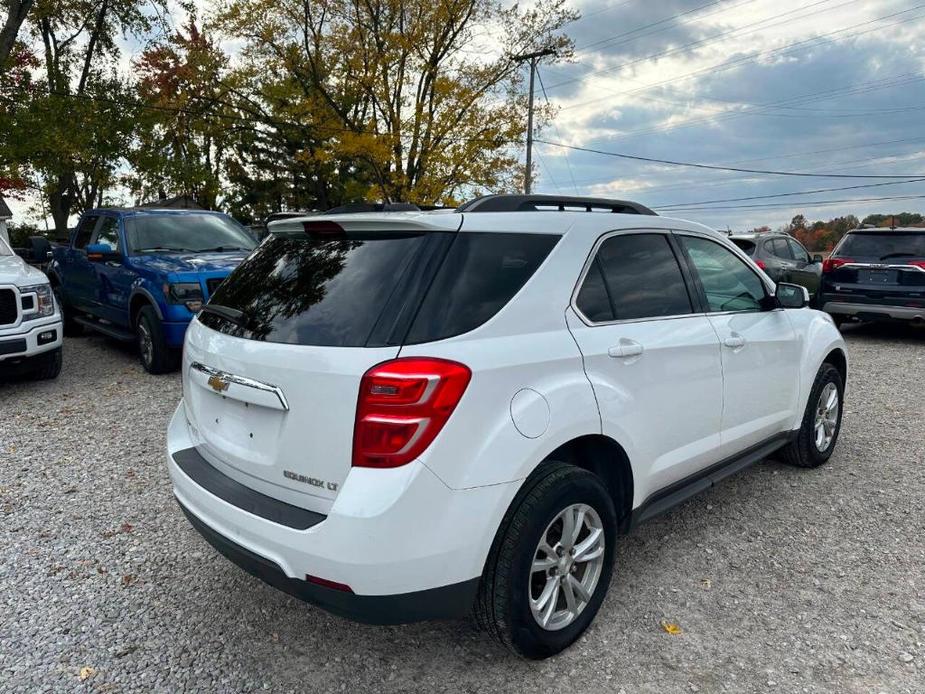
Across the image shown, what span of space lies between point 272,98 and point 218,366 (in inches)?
977

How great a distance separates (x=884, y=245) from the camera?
384 inches

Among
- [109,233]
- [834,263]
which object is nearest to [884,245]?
[834,263]

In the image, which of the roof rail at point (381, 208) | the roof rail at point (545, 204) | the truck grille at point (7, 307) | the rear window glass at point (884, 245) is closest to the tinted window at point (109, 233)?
the truck grille at point (7, 307)

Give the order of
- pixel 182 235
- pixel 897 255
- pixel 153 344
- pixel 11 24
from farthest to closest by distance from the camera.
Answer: pixel 11 24 → pixel 897 255 → pixel 182 235 → pixel 153 344

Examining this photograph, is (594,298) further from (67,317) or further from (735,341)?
(67,317)

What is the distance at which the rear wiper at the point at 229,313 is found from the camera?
2.60m

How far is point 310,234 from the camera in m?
2.70

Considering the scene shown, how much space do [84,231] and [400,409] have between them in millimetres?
8659

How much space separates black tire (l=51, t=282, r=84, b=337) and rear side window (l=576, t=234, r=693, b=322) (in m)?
9.25

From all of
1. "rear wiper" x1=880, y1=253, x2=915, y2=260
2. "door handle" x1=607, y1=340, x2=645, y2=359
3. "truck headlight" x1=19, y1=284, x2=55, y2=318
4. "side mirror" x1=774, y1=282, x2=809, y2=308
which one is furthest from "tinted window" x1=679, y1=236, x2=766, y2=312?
"rear wiper" x1=880, y1=253, x2=915, y2=260

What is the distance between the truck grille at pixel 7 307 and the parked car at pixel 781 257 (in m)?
9.35

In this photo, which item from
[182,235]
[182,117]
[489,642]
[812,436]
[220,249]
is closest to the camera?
[489,642]

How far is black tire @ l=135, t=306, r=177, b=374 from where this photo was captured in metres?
7.05

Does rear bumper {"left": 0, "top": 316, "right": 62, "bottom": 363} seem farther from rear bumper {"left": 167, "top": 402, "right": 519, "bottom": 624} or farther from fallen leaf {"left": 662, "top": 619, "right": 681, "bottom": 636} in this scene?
fallen leaf {"left": 662, "top": 619, "right": 681, "bottom": 636}
